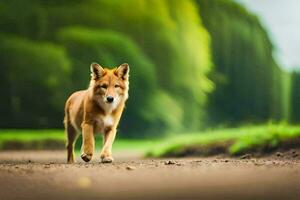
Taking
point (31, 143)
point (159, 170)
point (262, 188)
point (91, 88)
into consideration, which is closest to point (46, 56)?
point (31, 143)

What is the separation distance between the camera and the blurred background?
11.1 metres

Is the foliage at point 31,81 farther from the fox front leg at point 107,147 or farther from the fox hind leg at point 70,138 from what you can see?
the fox front leg at point 107,147

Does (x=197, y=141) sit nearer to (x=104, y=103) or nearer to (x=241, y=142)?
(x=241, y=142)

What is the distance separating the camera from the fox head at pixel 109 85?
5.76 metres

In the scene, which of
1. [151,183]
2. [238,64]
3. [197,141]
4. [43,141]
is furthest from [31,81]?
[151,183]

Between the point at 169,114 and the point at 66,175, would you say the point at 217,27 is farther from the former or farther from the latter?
the point at 66,175

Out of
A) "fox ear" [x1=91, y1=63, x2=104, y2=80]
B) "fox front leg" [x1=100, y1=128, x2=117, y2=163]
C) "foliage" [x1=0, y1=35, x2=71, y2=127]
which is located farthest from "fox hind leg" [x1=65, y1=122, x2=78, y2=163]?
"foliage" [x1=0, y1=35, x2=71, y2=127]

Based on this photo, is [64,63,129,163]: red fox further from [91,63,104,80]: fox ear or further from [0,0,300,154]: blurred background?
[0,0,300,154]: blurred background

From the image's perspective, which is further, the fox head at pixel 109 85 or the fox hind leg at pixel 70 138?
the fox hind leg at pixel 70 138

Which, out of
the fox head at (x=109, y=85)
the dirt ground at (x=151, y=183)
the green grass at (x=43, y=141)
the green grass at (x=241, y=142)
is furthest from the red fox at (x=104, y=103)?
the green grass at (x=43, y=141)

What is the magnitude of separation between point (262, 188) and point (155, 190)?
0.66 metres

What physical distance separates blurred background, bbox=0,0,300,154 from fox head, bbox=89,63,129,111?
494cm

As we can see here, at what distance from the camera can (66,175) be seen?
14.8 ft

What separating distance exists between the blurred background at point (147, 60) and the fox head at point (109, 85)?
16.2 ft
